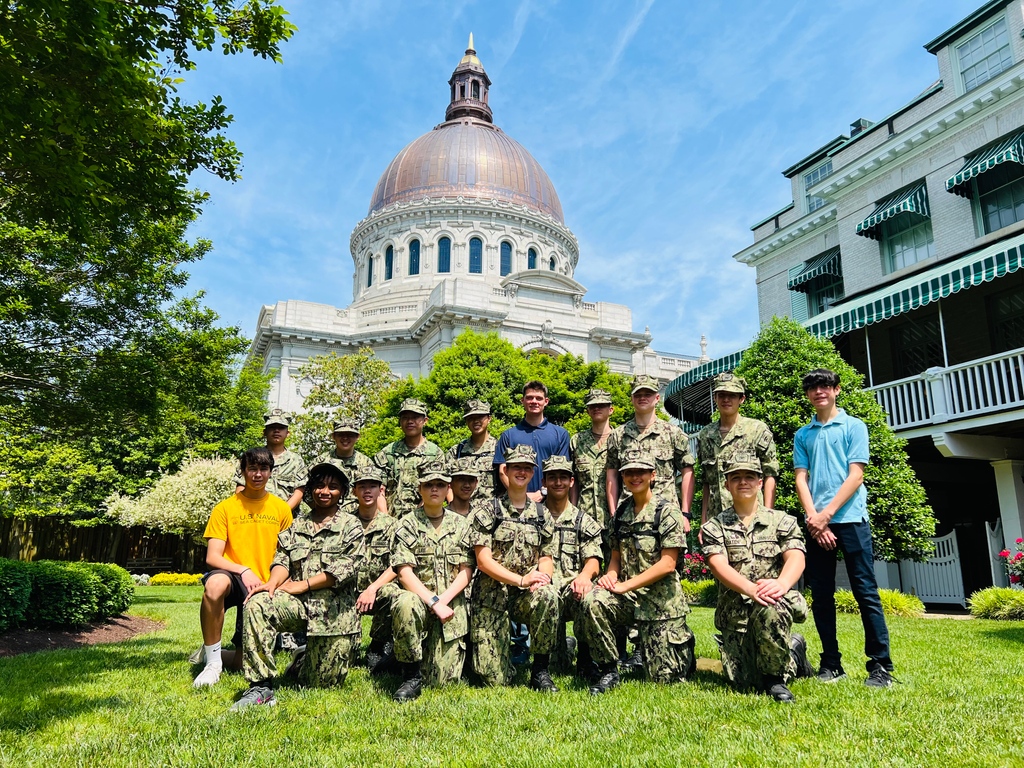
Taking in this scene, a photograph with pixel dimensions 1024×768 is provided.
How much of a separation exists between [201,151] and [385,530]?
425 cm

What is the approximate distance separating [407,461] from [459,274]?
43676 millimetres

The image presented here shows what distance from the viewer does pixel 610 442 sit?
7.04 m

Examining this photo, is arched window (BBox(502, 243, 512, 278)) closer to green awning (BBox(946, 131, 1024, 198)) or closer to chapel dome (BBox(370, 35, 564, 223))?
chapel dome (BBox(370, 35, 564, 223))

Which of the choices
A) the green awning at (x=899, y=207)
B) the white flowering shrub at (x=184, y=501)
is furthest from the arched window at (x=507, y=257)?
the green awning at (x=899, y=207)

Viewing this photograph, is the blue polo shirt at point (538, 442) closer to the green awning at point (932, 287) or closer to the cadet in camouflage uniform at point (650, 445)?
the cadet in camouflage uniform at point (650, 445)

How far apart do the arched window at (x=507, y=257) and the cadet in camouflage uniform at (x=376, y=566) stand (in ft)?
154

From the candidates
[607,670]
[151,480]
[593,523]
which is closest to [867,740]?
→ [607,670]

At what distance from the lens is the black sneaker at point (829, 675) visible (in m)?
5.32

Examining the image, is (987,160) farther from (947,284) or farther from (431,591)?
(431,591)

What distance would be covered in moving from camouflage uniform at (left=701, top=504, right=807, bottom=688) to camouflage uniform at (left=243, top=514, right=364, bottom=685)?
2.85 meters

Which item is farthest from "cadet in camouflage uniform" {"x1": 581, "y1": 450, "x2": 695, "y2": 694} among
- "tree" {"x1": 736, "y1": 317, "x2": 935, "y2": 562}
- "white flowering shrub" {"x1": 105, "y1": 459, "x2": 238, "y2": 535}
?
"white flowering shrub" {"x1": 105, "y1": 459, "x2": 238, "y2": 535}

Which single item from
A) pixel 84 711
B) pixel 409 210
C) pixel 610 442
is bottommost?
pixel 84 711

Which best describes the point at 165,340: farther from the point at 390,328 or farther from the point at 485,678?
the point at 390,328

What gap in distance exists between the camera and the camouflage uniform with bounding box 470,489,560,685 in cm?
548
